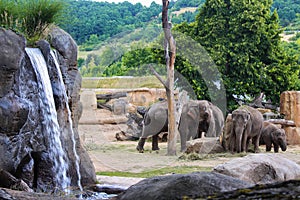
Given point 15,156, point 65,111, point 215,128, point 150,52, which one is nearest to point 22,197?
point 15,156

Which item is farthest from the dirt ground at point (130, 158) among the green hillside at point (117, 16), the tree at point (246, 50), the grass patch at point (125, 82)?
the green hillside at point (117, 16)

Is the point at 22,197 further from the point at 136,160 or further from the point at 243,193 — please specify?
the point at 136,160

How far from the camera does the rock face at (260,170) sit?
735 cm

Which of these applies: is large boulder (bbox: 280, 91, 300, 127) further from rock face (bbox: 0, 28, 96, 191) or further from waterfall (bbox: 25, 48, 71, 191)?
waterfall (bbox: 25, 48, 71, 191)

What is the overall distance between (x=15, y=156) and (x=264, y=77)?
20320 millimetres

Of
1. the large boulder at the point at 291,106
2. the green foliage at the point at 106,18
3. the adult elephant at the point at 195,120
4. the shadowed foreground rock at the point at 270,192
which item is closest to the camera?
the shadowed foreground rock at the point at 270,192

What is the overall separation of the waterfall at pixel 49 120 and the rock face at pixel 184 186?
14.8 ft

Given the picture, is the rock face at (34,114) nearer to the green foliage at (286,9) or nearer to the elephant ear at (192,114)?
the elephant ear at (192,114)

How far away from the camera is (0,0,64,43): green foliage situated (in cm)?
887

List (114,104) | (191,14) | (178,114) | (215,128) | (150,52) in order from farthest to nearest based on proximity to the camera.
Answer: (191,14) < (114,104) < (150,52) < (215,128) < (178,114)

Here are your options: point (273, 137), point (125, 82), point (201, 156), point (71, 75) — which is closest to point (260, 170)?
point (71, 75)

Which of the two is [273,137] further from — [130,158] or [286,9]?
[286,9]

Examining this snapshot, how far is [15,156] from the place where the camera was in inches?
284

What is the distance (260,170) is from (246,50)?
63.2 ft
